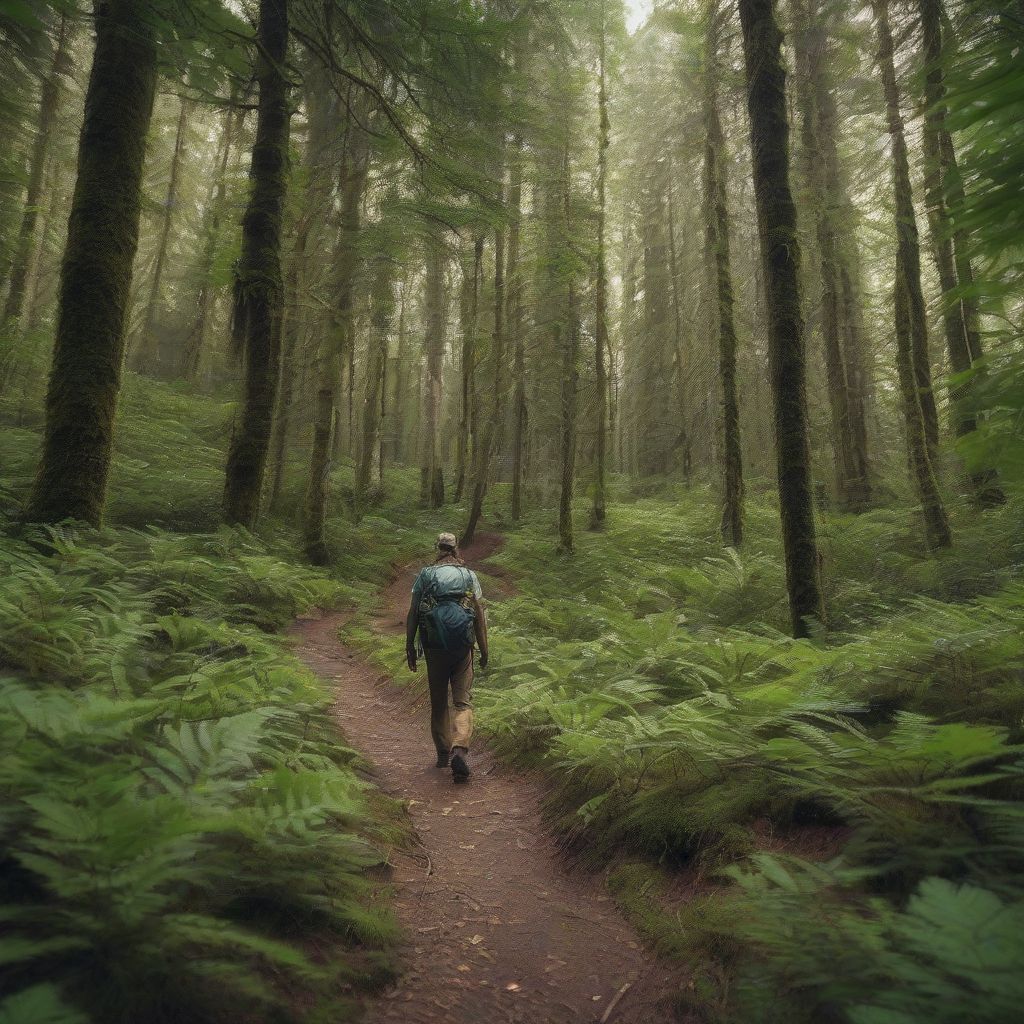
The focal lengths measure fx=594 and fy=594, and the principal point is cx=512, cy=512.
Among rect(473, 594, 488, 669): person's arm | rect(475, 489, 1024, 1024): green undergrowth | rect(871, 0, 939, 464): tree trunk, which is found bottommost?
rect(475, 489, 1024, 1024): green undergrowth

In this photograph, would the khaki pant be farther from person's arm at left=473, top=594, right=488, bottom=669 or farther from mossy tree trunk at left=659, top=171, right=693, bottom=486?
mossy tree trunk at left=659, top=171, right=693, bottom=486

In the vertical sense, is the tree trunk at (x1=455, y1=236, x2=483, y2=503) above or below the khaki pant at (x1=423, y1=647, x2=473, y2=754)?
above

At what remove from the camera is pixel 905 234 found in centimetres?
1009

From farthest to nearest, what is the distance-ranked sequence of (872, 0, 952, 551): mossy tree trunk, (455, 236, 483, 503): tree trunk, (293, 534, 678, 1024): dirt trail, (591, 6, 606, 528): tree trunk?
(455, 236, 483, 503): tree trunk, (591, 6, 606, 528): tree trunk, (872, 0, 952, 551): mossy tree trunk, (293, 534, 678, 1024): dirt trail

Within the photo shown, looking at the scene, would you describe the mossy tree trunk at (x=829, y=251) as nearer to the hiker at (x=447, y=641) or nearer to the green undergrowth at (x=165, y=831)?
the hiker at (x=447, y=641)

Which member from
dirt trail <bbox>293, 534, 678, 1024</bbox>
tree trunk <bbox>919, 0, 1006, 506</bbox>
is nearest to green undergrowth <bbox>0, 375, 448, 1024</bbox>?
dirt trail <bbox>293, 534, 678, 1024</bbox>

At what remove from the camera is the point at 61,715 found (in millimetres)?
2221

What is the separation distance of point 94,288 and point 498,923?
703 cm

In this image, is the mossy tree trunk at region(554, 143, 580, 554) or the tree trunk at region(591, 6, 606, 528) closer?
the mossy tree trunk at region(554, 143, 580, 554)

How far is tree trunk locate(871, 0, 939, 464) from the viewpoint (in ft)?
33.1

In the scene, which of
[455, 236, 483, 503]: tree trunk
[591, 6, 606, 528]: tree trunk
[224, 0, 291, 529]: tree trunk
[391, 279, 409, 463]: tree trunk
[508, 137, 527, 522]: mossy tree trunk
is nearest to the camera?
[224, 0, 291, 529]: tree trunk

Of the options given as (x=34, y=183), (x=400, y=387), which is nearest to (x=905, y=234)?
(x=34, y=183)

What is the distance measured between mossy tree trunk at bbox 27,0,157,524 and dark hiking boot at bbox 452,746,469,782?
473 cm

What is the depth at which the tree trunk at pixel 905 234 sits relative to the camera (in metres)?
10.1
